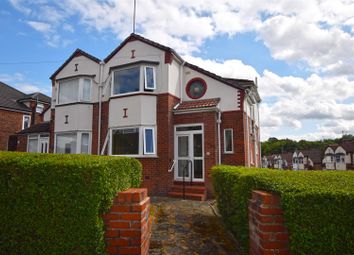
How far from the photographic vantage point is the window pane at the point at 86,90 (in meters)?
14.2

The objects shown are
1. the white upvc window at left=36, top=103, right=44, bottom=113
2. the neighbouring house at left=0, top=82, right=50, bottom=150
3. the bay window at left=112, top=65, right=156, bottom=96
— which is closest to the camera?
the bay window at left=112, top=65, right=156, bottom=96

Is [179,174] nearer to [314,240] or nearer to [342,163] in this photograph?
[314,240]

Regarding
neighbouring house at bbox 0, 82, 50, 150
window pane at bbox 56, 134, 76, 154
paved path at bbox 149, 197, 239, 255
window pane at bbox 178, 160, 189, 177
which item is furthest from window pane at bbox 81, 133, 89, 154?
neighbouring house at bbox 0, 82, 50, 150

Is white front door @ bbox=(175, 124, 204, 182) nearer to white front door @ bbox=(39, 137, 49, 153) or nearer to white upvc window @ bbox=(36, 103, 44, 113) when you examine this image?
white front door @ bbox=(39, 137, 49, 153)

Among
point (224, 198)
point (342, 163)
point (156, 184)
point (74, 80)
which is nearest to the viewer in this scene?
point (224, 198)

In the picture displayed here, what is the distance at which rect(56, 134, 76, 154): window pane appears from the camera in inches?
553

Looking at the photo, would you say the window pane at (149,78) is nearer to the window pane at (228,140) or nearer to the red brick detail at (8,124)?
the window pane at (228,140)

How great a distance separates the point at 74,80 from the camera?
1445cm

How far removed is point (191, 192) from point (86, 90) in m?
8.21

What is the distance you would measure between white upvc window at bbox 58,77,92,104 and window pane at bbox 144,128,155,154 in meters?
4.50

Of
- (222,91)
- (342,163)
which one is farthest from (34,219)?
(342,163)

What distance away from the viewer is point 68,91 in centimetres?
1466

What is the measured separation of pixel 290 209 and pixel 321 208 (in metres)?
0.28

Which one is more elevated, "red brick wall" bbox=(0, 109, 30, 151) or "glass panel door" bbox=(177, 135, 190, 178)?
"red brick wall" bbox=(0, 109, 30, 151)
